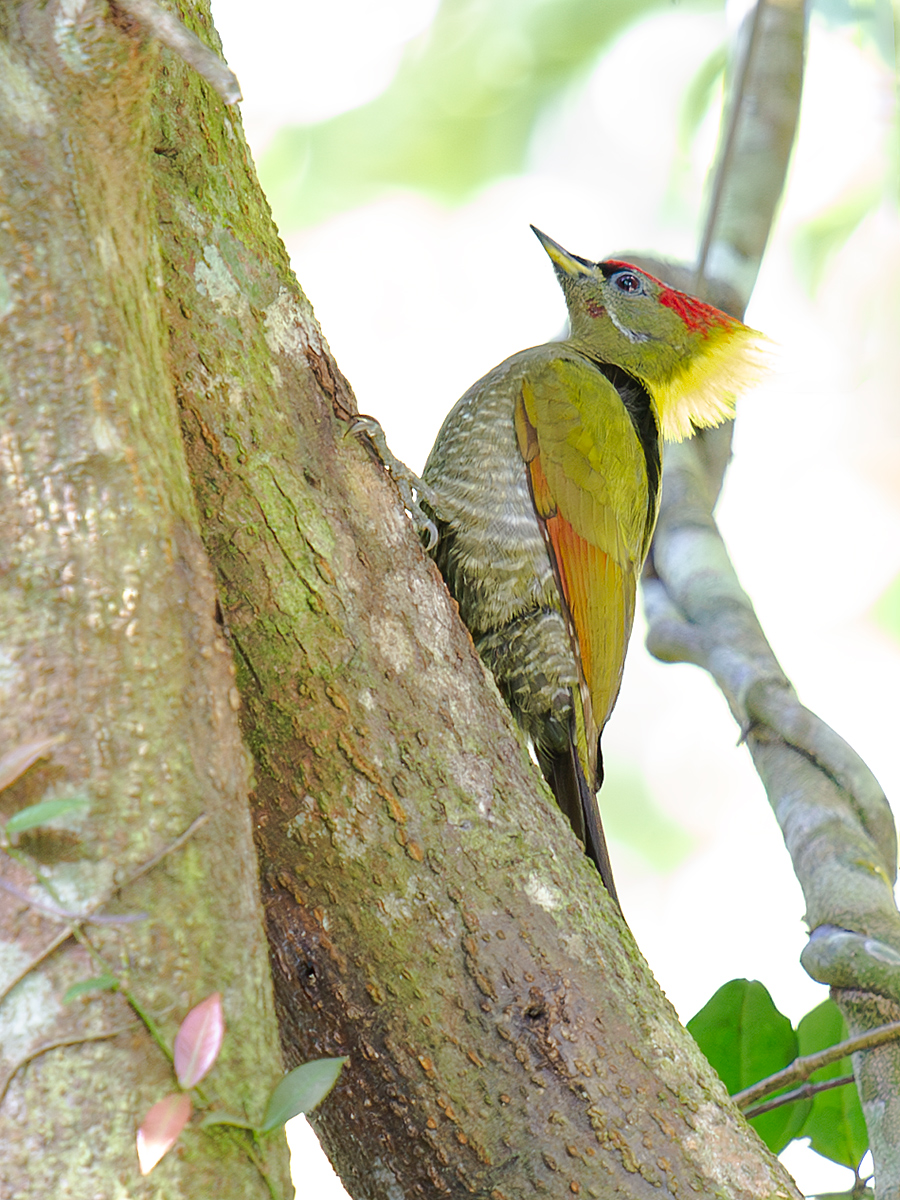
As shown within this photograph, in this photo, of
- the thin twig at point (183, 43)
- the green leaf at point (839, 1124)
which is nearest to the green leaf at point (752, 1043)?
the green leaf at point (839, 1124)

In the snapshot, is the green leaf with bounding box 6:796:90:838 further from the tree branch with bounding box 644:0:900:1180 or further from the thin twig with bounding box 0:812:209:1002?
the tree branch with bounding box 644:0:900:1180

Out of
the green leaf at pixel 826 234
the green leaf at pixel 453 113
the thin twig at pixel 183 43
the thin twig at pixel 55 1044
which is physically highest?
the green leaf at pixel 453 113

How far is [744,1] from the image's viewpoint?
10.5 ft

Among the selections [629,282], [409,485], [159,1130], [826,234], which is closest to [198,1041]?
[159,1130]

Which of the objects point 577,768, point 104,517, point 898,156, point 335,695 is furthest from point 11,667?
point 898,156

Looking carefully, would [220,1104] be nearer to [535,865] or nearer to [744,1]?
[535,865]

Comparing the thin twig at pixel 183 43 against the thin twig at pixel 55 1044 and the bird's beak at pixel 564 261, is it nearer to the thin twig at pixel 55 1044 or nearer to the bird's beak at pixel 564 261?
the thin twig at pixel 55 1044

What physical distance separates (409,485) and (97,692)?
1.31 meters

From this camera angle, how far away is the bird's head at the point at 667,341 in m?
2.99

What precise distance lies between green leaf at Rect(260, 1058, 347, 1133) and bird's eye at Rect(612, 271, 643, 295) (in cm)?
255

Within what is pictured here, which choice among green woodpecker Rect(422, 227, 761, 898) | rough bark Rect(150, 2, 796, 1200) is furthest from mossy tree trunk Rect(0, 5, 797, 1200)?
green woodpecker Rect(422, 227, 761, 898)

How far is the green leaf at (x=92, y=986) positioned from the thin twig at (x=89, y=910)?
3cm

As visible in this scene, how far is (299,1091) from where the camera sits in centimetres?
89

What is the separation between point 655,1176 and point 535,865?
1.14 ft
